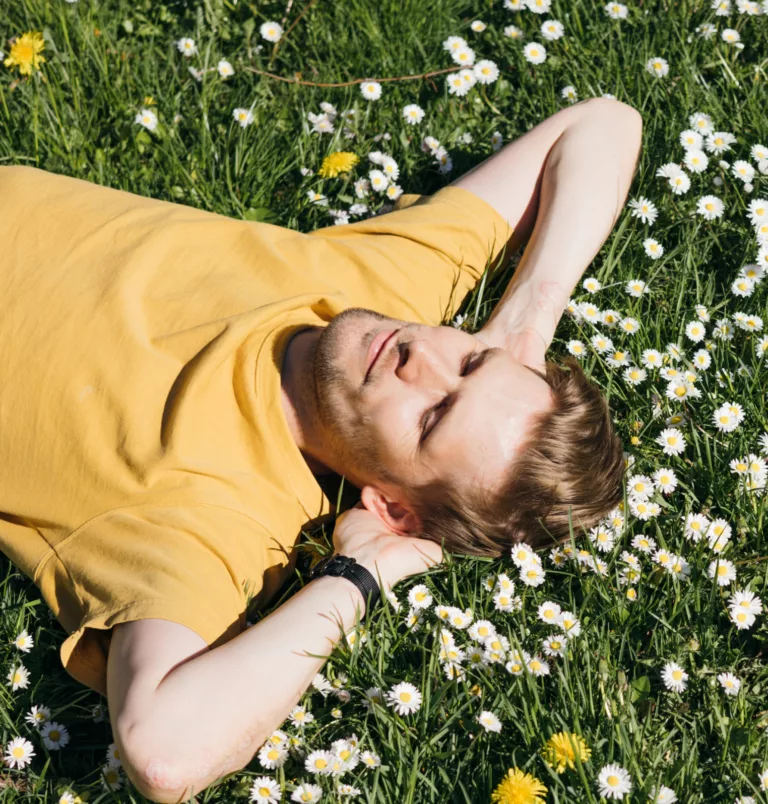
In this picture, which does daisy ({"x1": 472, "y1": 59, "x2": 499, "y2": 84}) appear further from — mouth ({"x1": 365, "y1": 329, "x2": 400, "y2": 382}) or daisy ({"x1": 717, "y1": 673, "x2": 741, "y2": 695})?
daisy ({"x1": 717, "y1": 673, "x2": 741, "y2": 695})

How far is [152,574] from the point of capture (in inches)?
106

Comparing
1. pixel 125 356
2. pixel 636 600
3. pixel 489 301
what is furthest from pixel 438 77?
pixel 636 600

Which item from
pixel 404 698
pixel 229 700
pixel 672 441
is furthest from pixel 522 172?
pixel 229 700

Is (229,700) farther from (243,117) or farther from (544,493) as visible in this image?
(243,117)

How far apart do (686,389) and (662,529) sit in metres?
0.57

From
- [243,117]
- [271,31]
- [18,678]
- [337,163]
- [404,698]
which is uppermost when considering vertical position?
[271,31]

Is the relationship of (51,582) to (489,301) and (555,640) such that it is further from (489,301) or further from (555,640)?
(489,301)

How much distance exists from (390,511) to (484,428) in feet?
1.50

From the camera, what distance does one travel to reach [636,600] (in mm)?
3078

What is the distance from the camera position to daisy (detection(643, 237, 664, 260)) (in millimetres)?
4027

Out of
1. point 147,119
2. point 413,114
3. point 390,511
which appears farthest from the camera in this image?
point 413,114

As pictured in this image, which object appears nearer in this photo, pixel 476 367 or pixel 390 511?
pixel 476 367

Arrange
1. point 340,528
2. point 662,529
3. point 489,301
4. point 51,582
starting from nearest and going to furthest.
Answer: point 51,582 < point 340,528 < point 662,529 < point 489,301

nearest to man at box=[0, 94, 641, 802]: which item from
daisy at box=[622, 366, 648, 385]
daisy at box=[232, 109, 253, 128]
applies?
daisy at box=[622, 366, 648, 385]
